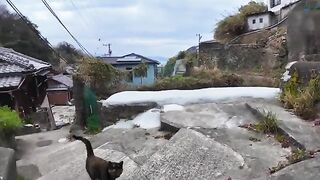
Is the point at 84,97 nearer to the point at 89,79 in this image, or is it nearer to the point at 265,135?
the point at 89,79

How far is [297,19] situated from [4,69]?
10392 millimetres

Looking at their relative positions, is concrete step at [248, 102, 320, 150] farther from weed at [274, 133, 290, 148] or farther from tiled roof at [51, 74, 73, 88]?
tiled roof at [51, 74, 73, 88]

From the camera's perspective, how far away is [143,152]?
5246 mm

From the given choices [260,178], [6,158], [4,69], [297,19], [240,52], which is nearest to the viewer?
[260,178]

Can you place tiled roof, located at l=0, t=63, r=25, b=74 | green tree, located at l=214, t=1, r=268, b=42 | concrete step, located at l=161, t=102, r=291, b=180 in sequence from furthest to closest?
1. green tree, located at l=214, t=1, r=268, b=42
2. tiled roof, located at l=0, t=63, r=25, b=74
3. concrete step, located at l=161, t=102, r=291, b=180

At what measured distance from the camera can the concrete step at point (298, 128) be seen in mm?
4523

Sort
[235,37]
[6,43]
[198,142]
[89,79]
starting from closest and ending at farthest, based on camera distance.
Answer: [198,142] → [89,79] → [235,37] → [6,43]

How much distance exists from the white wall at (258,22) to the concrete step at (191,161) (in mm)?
18293

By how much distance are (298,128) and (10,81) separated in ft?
34.5

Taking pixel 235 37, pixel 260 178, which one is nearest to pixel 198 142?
pixel 260 178

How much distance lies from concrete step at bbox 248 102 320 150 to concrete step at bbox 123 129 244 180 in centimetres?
90

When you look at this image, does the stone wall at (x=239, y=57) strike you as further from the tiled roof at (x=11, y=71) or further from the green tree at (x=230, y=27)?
the tiled roof at (x=11, y=71)

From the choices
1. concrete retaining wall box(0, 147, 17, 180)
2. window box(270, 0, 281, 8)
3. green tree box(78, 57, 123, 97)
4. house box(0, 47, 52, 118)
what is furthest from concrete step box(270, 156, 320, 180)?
window box(270, 0, 281, 8)

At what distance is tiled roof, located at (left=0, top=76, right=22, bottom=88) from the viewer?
12.2 m
